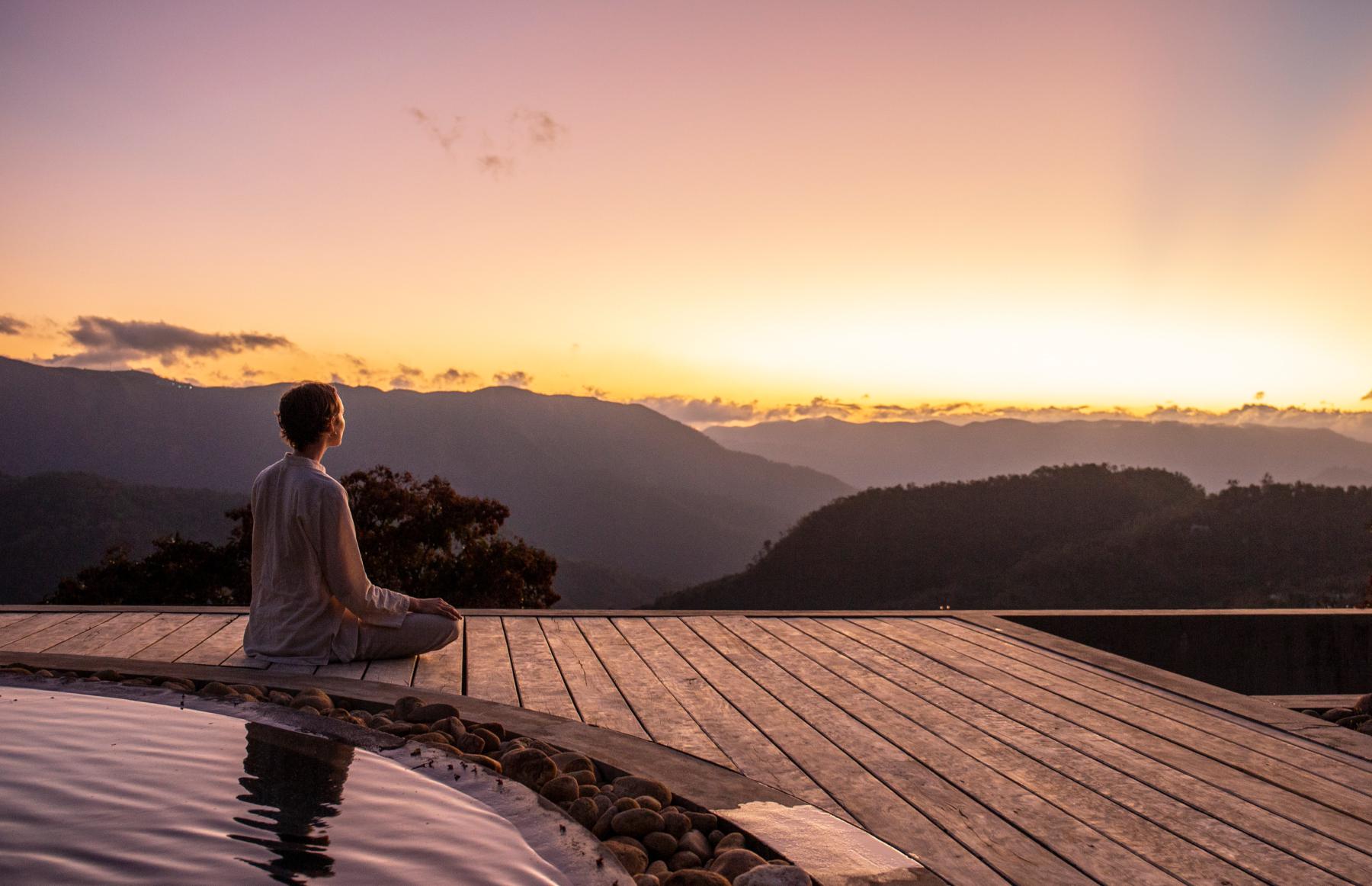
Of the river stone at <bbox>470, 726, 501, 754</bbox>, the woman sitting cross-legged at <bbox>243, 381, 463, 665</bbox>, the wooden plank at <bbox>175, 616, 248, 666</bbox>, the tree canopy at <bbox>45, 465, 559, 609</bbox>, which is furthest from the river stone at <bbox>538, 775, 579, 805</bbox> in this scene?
the tree canopy at <bbox>45, 465, 559, 609</bbox>

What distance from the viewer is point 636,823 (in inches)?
82.4

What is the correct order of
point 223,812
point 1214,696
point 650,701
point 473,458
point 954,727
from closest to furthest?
point 223,812
point 954,727
point 650,701
point 1214,696
point 473,458

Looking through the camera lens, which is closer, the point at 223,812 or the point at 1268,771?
the point at 223,812

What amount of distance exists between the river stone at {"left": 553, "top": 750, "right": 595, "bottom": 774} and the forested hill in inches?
858

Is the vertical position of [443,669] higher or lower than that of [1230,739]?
lower

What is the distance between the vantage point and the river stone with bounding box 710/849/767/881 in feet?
6.20

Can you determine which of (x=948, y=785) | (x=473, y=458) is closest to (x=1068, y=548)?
(x=948, y=785)

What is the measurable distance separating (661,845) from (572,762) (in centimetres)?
49

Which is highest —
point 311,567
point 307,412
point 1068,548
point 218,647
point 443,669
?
point 307,412

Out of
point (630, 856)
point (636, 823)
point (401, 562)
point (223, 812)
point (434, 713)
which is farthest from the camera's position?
point (401, 562)

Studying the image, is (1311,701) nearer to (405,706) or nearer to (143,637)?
(405,706)

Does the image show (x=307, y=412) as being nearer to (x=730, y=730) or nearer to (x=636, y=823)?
(x=730, y=730)

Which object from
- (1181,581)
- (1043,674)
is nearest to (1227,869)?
(1043,674)

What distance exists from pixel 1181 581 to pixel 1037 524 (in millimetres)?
8321
